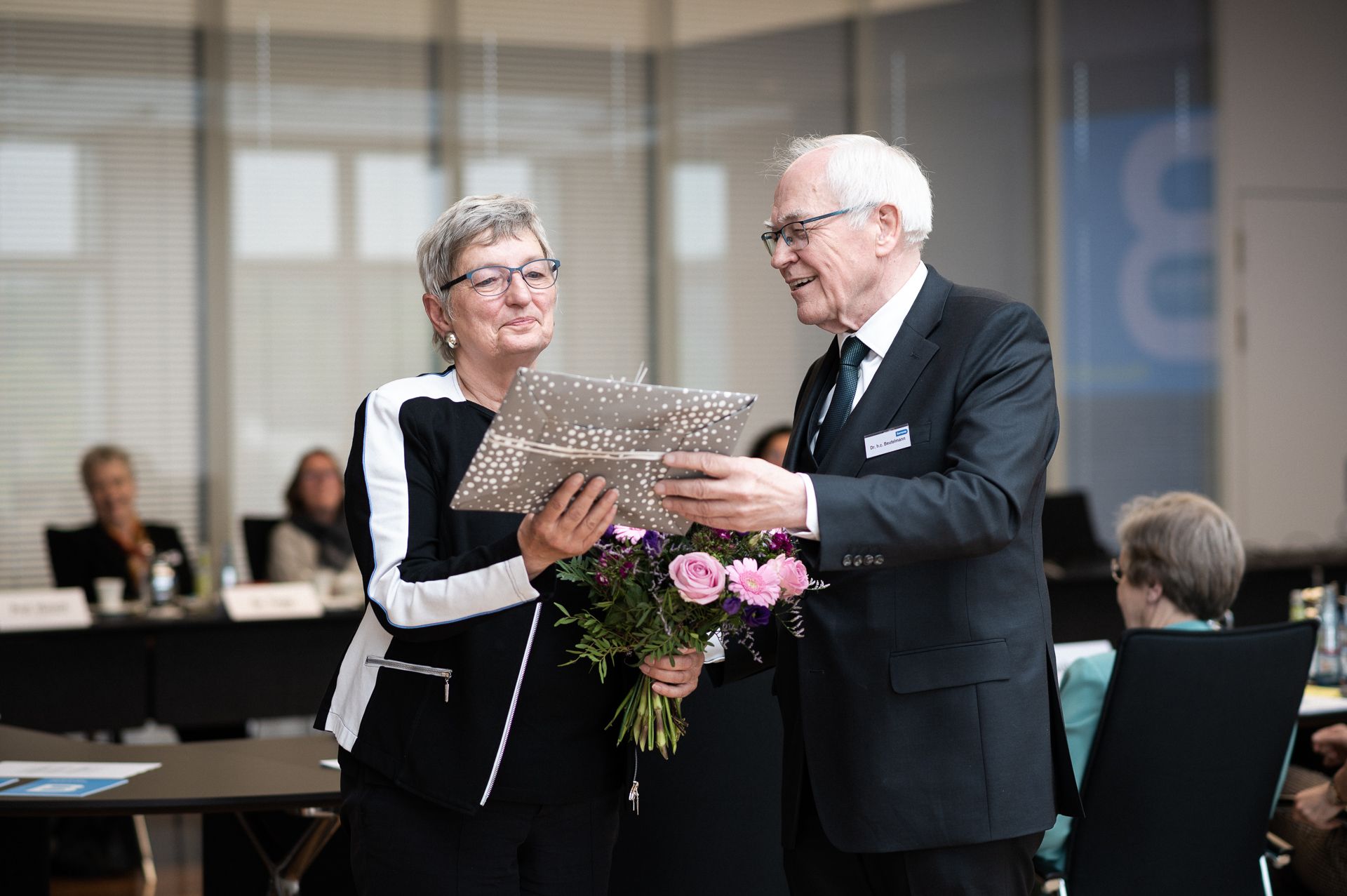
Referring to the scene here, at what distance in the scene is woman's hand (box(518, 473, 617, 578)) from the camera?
178cm

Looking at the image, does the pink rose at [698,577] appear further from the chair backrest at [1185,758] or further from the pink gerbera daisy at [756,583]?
the chair backrest at [1185,758]

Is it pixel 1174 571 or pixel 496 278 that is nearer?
pixel 496 278

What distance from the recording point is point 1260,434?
8.56m

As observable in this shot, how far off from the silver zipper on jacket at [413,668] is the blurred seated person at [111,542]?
173 inches

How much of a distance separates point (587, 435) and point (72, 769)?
180 centimetres

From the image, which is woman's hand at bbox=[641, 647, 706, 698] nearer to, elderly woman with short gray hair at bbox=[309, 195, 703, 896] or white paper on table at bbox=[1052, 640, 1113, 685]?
elderly woman with short gray hair at bbox=[309, 195, 703, 896]

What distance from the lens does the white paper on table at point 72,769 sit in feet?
9.27

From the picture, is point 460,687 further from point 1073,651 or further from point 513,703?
point 1073,651

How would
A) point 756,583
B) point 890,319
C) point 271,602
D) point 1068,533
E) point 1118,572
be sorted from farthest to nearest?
point 1068,533 → point 271,602 → point 1118,572 → point 890,319 → point 756,583

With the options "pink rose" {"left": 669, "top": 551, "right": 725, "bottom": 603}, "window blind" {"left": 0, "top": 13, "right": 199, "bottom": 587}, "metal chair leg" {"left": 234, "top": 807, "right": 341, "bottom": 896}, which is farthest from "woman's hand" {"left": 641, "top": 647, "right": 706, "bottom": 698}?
"window blind" {"left": 0, "top": 13, "right": 199, "bottom": 587}

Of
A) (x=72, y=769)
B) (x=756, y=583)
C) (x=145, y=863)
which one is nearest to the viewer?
(x=756, y=583)

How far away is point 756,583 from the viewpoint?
1.86 metres

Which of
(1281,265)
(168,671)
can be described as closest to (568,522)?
(168,671)

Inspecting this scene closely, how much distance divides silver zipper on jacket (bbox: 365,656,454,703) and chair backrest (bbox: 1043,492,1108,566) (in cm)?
511
